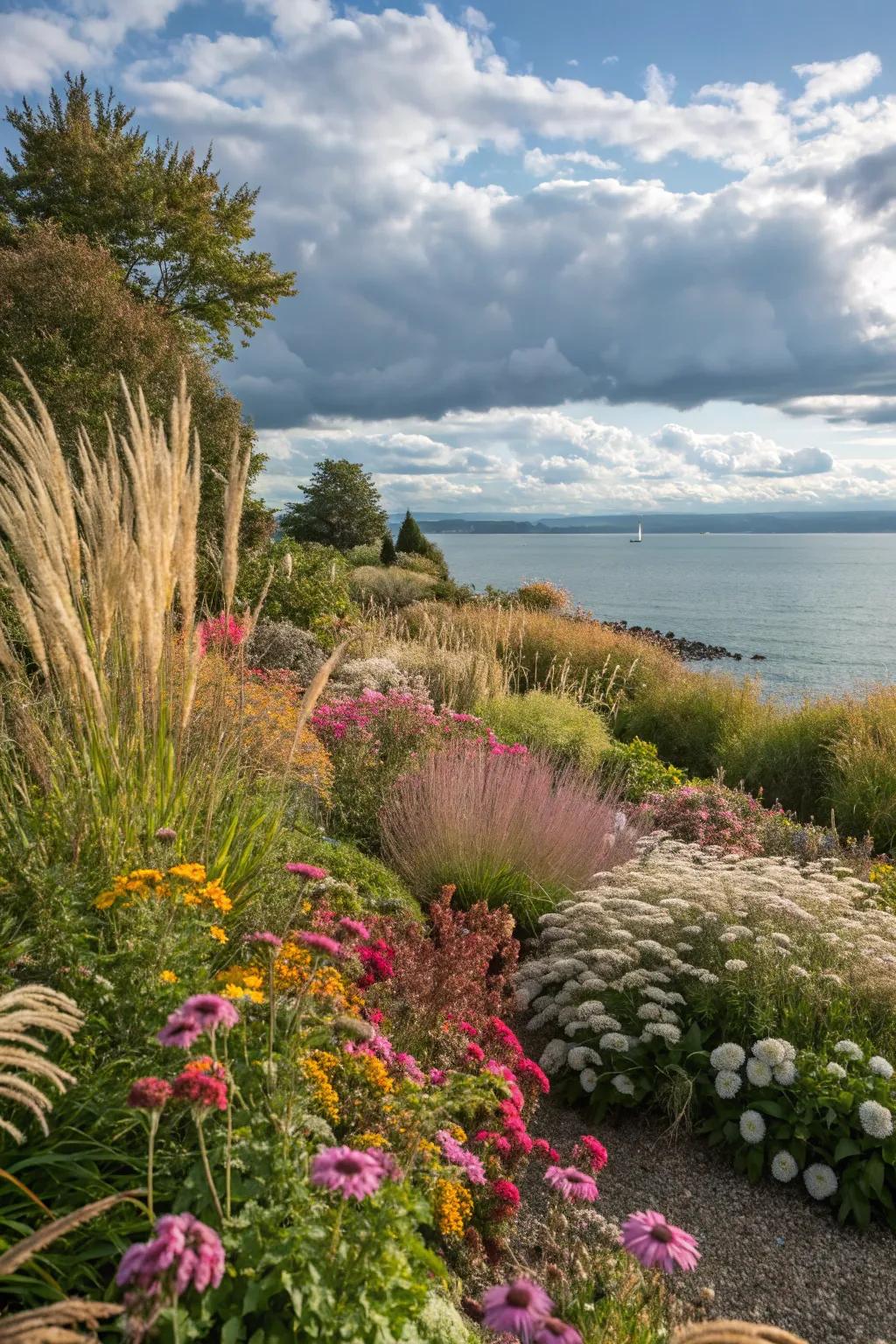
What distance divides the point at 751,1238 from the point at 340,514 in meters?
38.2

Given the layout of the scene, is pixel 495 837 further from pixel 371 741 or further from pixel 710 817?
pixel 710 817

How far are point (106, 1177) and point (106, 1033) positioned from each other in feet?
1.28

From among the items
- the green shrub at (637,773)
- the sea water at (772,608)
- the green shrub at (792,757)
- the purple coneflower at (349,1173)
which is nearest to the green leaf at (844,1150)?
the purple coneflower at (349,1173)

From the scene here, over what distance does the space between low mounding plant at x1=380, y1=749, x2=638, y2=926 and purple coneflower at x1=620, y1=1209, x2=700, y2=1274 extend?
10.7ft

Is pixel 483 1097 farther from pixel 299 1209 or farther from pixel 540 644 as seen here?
pixel 540 644

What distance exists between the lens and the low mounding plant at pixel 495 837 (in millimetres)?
5238

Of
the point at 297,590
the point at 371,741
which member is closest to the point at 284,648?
the point at 297,590

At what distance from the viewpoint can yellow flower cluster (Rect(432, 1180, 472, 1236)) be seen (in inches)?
93.7

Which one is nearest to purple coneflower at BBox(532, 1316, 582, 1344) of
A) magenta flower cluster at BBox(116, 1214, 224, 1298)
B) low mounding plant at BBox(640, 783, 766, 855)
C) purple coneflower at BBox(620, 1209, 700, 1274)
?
purple coneflower at BBox(620, 1209, 700, 1274)

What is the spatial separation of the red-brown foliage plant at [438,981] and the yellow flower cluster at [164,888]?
3.16 feet

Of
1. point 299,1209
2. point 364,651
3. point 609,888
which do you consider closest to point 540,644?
point 364,651

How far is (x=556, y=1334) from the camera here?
1258mm

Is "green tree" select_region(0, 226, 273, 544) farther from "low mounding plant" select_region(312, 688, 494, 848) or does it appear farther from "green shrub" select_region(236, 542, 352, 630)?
"low mounding plant" select_region(312, 688, 494, 848)

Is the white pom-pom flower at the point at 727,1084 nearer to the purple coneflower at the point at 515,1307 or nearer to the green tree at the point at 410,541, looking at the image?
the purple coneflower at the point at 515,1307
